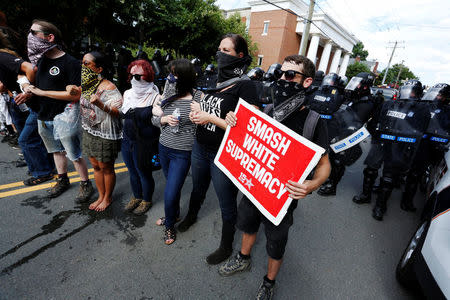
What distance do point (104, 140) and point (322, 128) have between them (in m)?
2.42

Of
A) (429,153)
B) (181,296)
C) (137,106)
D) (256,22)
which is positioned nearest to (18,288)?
(181,296)

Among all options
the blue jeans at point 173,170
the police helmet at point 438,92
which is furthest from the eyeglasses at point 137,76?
the police helmet at point 438,92

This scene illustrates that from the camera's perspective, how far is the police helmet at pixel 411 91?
346 cm

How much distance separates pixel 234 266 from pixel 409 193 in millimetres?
3571

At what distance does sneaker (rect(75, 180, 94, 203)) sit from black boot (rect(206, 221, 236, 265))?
2002mm

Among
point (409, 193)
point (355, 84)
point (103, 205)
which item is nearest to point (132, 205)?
point (103, 205)

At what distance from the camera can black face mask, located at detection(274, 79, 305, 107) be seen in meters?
1.61

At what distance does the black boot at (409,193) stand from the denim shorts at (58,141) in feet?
17.3

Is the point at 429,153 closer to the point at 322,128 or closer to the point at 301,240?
the point at 301,240

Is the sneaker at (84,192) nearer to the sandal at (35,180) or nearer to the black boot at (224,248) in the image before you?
the sandal at (35,180)

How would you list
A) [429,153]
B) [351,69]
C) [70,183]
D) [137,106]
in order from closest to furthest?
[137,106], [70,183], [429,153], [351,69]

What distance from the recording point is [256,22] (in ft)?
99.8

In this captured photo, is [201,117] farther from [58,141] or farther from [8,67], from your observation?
[8,67]

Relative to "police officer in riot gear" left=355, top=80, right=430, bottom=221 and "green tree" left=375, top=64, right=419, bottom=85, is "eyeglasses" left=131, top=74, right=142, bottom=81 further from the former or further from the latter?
"green tree" left=375, top=64, right=419, bottom=85
